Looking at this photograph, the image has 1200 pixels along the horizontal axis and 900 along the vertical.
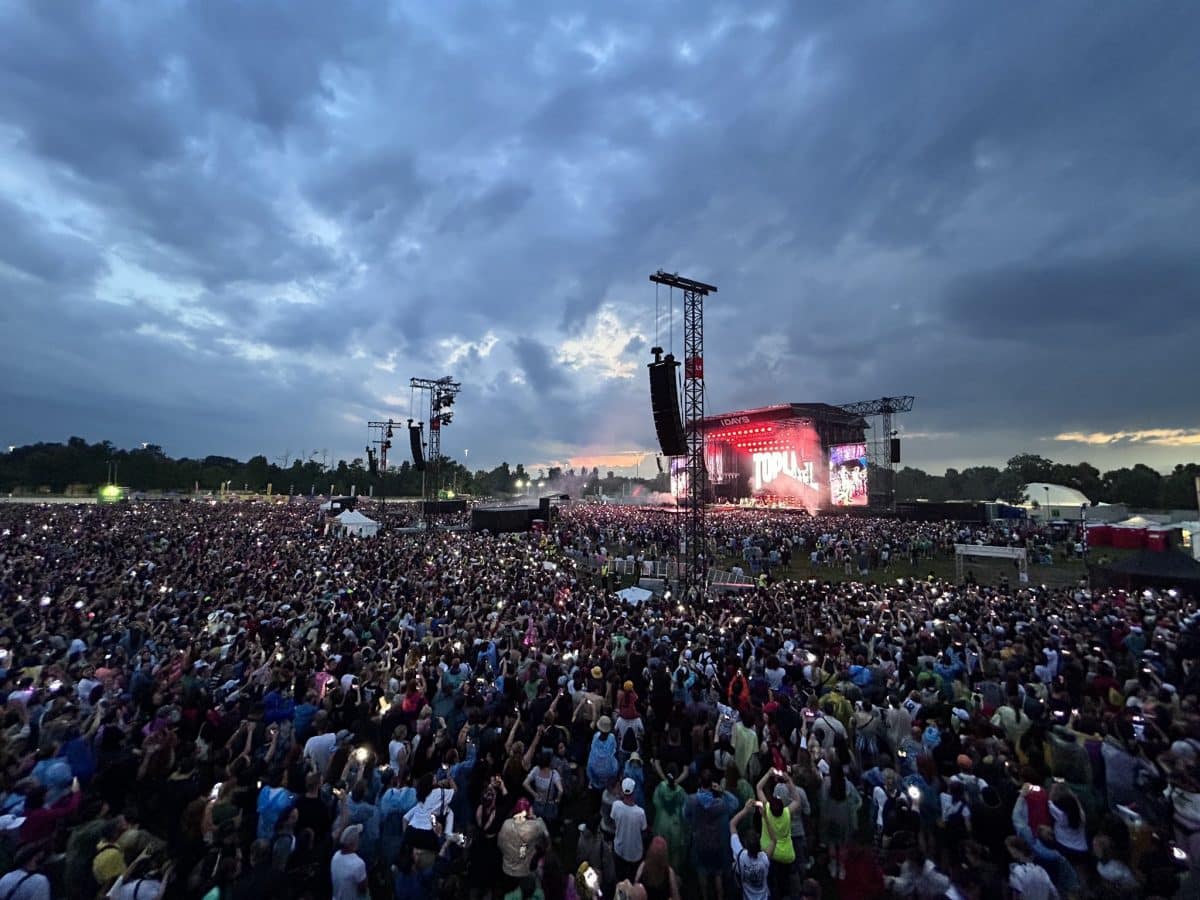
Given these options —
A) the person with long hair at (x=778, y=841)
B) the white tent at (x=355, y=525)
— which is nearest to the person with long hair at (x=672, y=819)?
the person with long hair at (x=778, y=841)

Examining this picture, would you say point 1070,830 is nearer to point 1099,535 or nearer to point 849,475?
point 1099,535

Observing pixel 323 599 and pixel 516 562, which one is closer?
pixel 323 599

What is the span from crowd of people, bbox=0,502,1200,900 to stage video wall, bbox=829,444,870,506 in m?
35.4

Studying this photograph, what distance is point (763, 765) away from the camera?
19.3 ft

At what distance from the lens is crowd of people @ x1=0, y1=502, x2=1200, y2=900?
394cm

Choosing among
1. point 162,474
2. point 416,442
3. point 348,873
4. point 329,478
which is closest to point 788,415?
point 416,442

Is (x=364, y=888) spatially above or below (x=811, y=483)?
below

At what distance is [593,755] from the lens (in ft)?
19.1

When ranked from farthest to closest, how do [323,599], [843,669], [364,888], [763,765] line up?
[323,599] < [843,669] < [763,765] < [364,888]

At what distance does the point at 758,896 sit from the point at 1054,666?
8198mm

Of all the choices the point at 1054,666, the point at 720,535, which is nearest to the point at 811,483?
the point at 720,535

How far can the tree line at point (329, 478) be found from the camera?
72875 mm

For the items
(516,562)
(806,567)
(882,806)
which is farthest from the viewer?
(806,567)

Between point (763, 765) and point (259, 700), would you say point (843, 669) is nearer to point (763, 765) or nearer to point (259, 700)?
point (763, 765)
